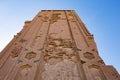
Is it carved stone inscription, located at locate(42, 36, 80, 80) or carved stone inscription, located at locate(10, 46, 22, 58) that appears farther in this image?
carved stone inscription, located at locate(10, 46, 22, 58)

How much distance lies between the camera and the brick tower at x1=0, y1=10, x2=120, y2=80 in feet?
16.6

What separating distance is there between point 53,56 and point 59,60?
0.26 meters

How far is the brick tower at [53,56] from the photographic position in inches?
200

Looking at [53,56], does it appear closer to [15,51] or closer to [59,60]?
[59,60]

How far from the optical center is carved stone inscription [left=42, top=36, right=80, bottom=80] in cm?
501

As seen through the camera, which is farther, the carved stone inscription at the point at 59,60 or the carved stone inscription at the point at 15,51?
the carved stone inscription at the point at 15,51

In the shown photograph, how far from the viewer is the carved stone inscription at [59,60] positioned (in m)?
5.01

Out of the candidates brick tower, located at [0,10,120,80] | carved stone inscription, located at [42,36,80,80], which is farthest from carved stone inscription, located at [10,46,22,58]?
carved stone inscription, located at [42,36,80,80]

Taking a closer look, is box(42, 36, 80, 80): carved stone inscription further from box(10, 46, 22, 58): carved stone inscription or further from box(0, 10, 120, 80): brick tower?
box(10, 46, 22, 58): carved stone inscription

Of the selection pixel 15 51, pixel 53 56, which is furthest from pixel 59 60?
pixel 15 51

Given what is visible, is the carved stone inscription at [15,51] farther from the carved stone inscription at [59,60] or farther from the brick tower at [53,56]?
the carved stone inscription at [59,60]

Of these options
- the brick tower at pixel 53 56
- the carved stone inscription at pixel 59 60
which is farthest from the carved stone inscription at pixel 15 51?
the carved stone inscription at pixel 59 60

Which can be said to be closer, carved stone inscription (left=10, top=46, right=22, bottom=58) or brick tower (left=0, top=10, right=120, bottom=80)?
brick tower (left=0, top=10, right=120, bottom=80)

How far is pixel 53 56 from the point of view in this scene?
590cm
